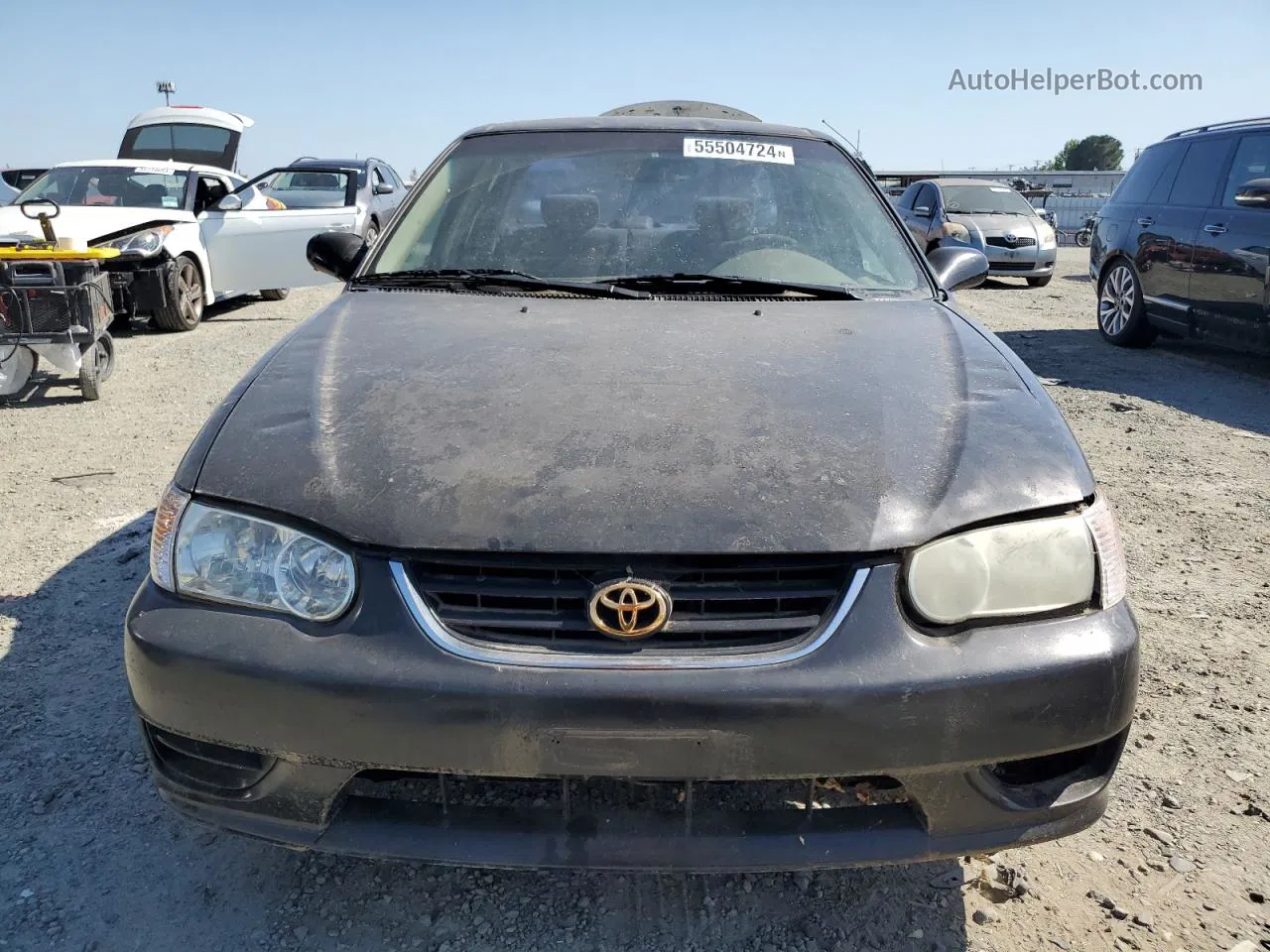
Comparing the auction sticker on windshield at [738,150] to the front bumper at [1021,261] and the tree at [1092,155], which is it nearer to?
the front bumper at [1021,261]

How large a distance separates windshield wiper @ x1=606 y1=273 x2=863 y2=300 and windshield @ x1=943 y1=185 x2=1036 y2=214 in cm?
1273

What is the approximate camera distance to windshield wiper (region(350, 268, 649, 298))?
2770mm

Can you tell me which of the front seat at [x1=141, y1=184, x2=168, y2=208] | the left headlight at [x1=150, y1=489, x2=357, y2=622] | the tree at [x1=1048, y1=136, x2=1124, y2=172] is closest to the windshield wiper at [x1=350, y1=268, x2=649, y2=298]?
the left headlight at [x1=150, y1=489, x2=357, y2=622]

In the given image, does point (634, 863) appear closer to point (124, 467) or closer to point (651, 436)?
point (651, 436)

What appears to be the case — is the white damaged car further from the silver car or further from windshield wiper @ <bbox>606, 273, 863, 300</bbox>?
the silver car

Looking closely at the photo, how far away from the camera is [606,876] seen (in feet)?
6.82

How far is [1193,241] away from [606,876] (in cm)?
722

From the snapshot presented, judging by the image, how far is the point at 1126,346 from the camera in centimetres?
856

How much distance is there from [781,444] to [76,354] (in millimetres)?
5811

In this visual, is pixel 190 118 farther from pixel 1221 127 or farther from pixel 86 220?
pixel 1221 127

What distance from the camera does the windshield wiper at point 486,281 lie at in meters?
2.77

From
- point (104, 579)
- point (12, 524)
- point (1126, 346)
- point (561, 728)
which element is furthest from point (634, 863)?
point (1126, 346)

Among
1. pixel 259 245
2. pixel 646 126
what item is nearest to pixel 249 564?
pixel 646 126

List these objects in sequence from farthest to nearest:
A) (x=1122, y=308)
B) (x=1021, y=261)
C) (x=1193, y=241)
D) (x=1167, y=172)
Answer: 1. (x=1021, y=261)
2. (x=1122, y=308)
3. (x=1167, y=172)
4. (x=1193, y=241)
